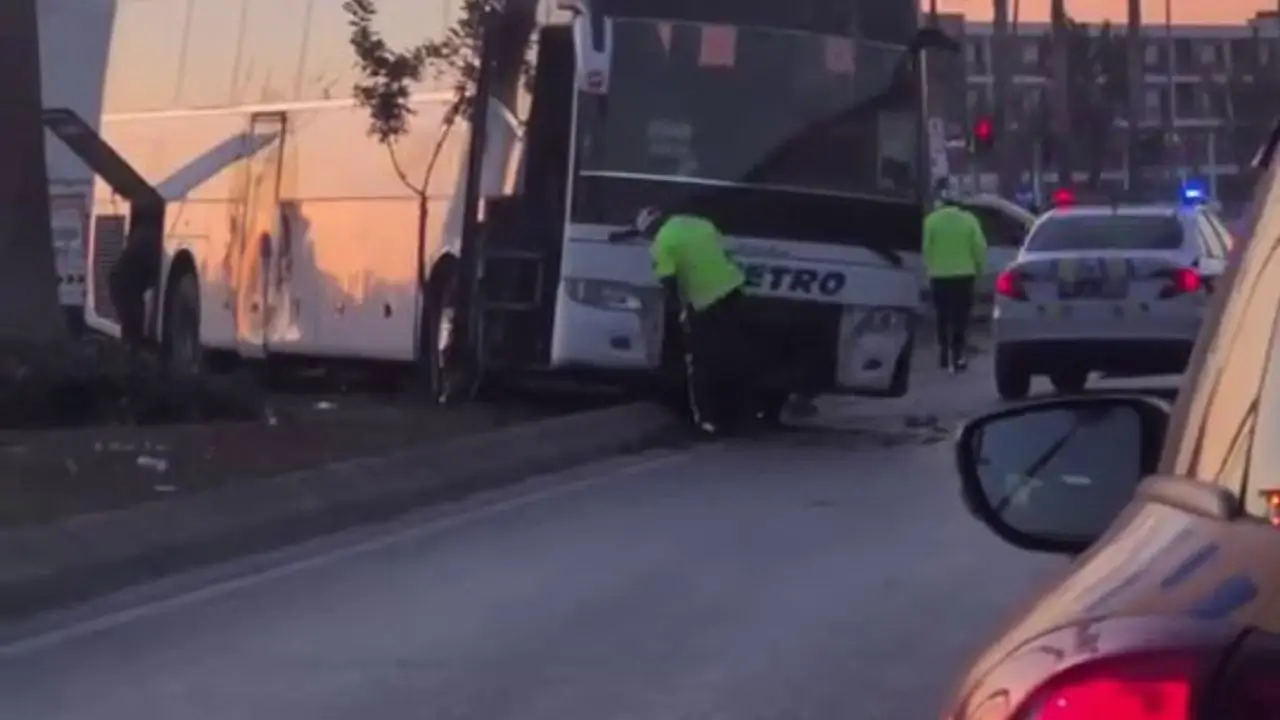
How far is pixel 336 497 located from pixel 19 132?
623 centimetres

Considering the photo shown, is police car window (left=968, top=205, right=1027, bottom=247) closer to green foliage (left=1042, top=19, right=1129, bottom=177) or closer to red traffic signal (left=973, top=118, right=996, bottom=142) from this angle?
red traffic signal (left=973, top=118, right=996, bottom=142)

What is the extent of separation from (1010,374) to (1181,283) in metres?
1.85

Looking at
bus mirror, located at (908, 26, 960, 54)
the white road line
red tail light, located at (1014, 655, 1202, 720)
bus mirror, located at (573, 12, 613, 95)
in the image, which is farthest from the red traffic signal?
red tail light, located at (1014, 655, 1202, 720)

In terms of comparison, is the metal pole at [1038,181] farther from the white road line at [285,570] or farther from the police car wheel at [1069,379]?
the white road line at [285,570]

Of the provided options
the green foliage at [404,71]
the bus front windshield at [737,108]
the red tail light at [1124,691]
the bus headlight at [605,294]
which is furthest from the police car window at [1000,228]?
the red tail light at [1124,691]

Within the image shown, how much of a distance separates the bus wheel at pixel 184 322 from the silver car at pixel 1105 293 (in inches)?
315

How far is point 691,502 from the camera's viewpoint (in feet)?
53.9

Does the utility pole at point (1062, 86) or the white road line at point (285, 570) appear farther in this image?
the utility pole at point (1062, 86)

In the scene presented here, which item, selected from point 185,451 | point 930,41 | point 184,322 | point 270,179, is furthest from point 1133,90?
point 185,451

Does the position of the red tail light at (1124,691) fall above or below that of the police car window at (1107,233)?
below

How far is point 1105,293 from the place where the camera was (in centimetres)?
2245

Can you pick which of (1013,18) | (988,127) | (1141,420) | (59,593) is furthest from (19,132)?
(1013,18)

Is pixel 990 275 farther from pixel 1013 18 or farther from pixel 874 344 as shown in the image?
pixel 1013 18

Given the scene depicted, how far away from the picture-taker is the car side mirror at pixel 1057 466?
4.27 meters
